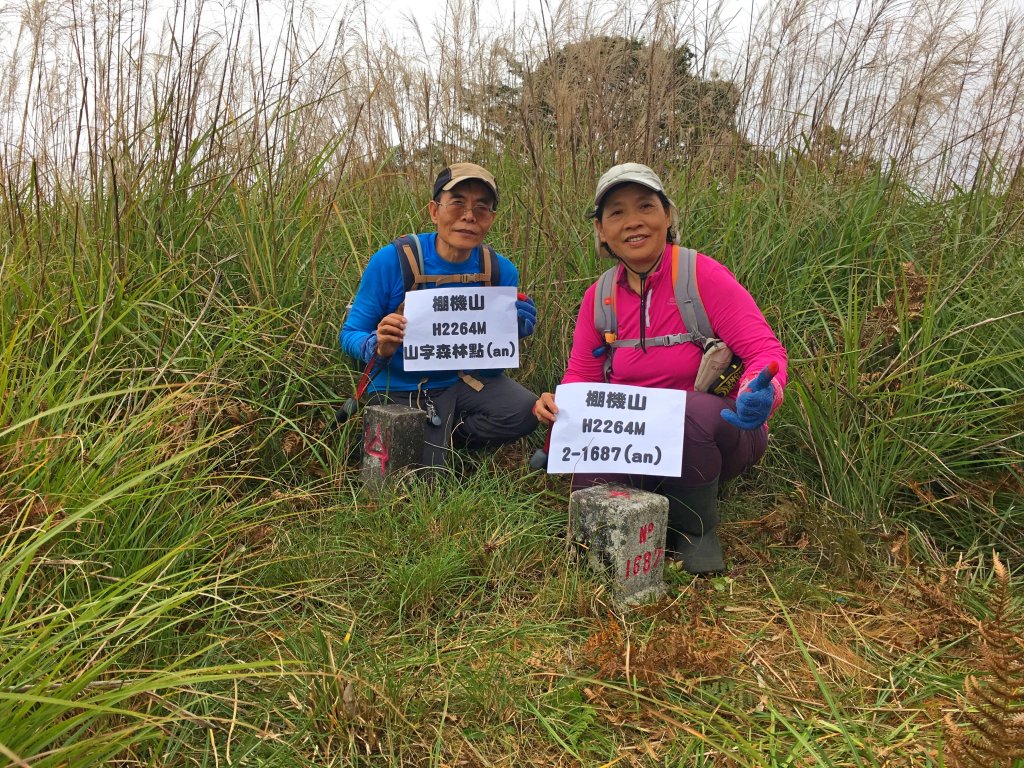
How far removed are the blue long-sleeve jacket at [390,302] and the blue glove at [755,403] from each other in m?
1.20

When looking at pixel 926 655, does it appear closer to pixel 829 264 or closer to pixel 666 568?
pixel 666 568

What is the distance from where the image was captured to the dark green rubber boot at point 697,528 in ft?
9.14

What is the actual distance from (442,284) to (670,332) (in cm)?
102

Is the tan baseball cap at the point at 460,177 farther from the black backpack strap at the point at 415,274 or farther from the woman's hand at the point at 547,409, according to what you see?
the woman's hand at the point at 547,409

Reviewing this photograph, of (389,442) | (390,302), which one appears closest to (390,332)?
(390,302)

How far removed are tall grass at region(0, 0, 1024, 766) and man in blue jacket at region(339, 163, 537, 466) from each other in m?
0.20

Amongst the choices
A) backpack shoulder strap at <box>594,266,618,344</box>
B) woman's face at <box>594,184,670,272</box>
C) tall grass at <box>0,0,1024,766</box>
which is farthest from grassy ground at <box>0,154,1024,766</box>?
woman's face at <box>594,184,670,272</box>

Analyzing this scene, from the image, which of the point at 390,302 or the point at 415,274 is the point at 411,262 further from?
the point at 390,302

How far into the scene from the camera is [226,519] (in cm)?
238

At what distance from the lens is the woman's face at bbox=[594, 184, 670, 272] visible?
276 cm

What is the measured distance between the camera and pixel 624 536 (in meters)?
2.48

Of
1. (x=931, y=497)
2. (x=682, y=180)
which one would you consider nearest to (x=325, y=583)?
(x=931, y=497)

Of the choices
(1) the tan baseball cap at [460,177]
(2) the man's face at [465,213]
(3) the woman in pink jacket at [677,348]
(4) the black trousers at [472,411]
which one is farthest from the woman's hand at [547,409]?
(1) the tan baseball cap at [460,177]

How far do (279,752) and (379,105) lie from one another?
3.39 meters
